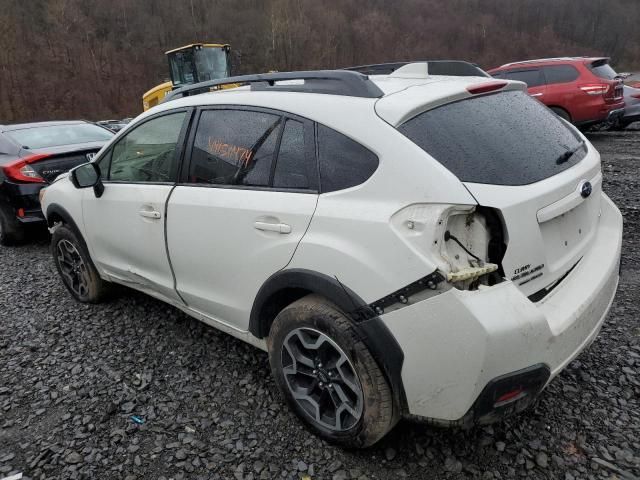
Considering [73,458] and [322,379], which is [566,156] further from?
[73,458]

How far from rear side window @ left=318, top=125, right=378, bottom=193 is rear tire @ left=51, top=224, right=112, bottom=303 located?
2394 millimetres

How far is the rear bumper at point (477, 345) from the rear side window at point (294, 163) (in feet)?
2.42

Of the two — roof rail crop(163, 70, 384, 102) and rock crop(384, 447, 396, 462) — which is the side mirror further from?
rock crop(384, 447, 396, 462)

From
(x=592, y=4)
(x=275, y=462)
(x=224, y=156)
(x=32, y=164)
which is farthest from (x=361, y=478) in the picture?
(x=592, y=4)

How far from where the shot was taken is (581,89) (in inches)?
370

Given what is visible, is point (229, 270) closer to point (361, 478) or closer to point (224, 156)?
point (224, 156)

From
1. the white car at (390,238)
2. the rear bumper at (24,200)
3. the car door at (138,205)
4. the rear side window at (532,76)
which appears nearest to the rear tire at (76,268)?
the car door at (138,205)

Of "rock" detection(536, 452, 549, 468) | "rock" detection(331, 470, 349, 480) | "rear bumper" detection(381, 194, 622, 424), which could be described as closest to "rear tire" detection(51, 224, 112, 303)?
"rock" detection(331, 470, 349, 480)

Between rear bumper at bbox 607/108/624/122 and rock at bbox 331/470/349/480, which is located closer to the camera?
rock at bbox 331/470/349/480

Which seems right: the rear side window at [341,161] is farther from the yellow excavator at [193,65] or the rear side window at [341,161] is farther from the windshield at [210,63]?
the windshield at [210,63]

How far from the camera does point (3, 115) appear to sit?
3108cm

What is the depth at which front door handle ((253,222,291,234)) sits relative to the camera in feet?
6.89

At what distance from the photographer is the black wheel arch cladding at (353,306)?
1.81 meters

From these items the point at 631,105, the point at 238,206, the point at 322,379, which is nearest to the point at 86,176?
the point at 238,206
